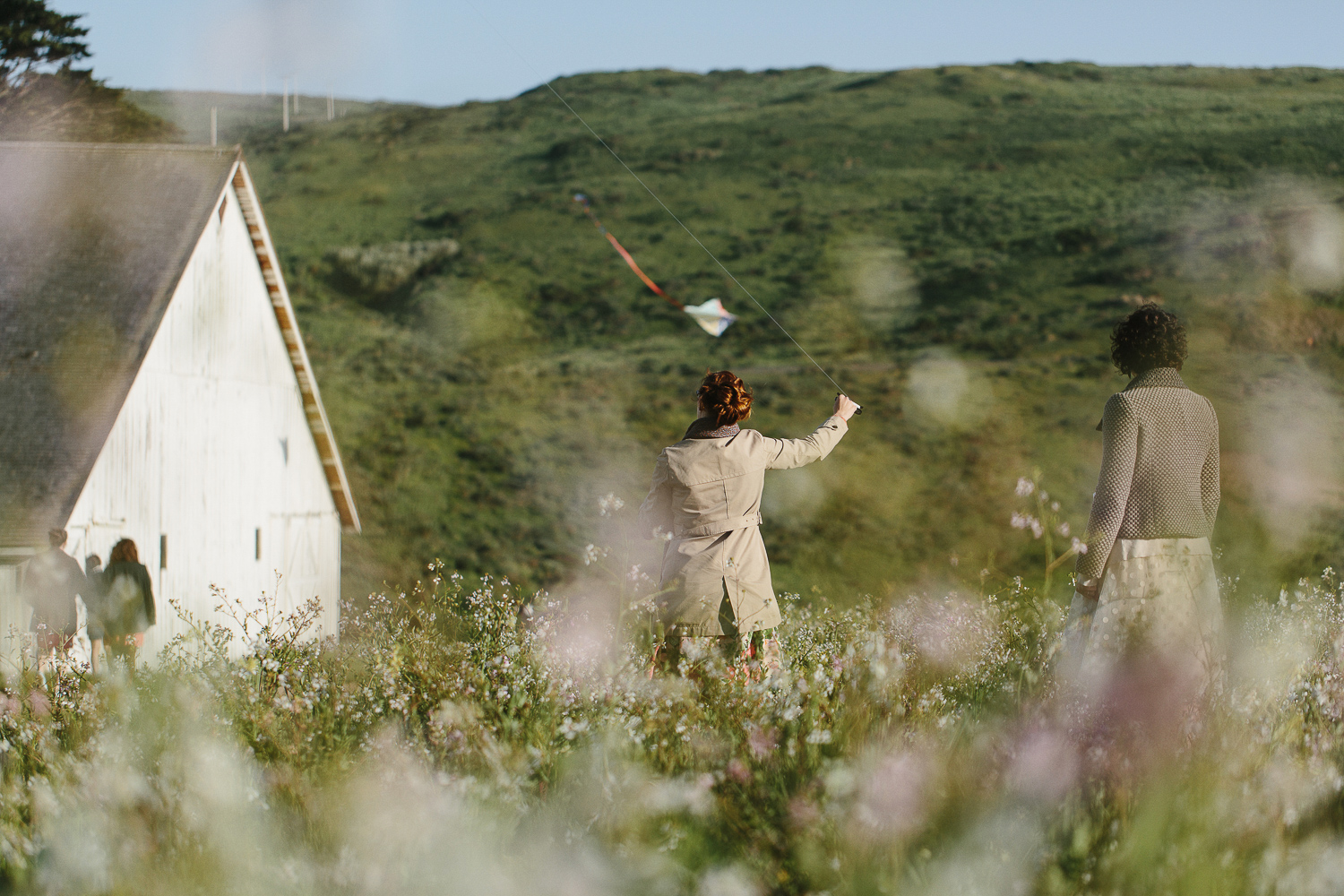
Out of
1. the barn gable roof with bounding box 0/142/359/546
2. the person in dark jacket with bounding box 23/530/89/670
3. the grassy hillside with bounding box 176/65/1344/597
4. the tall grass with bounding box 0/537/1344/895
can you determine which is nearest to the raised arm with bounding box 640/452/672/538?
the tall grass with bounding box 0/537/1344/895

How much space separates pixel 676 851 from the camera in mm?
3355

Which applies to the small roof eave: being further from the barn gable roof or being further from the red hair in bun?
the red hair in bun

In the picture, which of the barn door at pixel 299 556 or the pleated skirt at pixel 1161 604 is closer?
the pleated skirt at pixel 1161 604

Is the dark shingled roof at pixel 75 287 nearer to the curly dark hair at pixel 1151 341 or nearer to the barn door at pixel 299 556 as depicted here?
the barn door at pixel 299 556

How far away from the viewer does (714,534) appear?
5.51 metres

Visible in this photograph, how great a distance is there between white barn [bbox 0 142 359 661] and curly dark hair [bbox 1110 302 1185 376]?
10.8 metres

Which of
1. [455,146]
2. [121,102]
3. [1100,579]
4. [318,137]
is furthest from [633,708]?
[318,137]

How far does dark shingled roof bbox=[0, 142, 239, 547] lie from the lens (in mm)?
12594

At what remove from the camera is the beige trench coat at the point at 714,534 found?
5.42m

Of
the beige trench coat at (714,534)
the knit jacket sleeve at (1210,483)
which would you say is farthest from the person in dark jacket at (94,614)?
the knit jacket sleeve at (1210,483)

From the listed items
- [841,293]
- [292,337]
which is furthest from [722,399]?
[841,293]

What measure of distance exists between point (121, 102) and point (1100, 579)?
40085 millimetres

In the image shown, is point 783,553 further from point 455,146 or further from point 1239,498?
point 455,146

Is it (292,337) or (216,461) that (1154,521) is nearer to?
(216,461)
